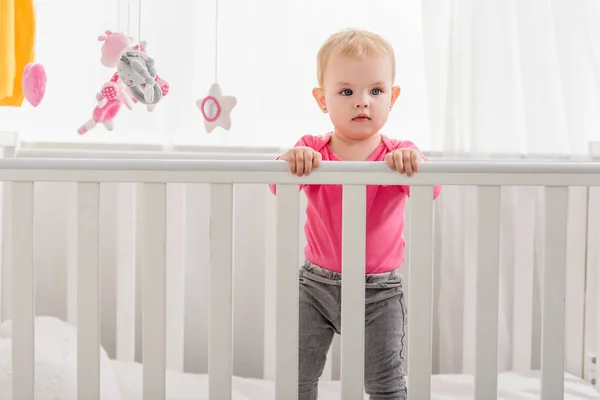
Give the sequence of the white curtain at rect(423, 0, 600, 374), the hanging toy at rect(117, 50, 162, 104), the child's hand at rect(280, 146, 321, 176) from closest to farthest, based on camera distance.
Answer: the child's hand at rect(280, 146, 321, 176) → the hanging toy at rect(117, 50, 162, 104) → the white curtain at rect(423, 0, 600, 374)

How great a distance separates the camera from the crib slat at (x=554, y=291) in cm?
106

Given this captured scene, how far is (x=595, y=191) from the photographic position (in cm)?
159

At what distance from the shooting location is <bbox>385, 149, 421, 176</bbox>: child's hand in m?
1.02

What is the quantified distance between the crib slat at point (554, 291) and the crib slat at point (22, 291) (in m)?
0.76

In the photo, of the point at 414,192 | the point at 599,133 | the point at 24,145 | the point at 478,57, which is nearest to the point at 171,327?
the point at 24,145

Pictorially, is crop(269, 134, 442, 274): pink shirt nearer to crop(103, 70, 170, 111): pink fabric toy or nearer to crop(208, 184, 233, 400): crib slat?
crop(208, 184, 233, 400): crib slat

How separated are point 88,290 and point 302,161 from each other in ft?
1.19

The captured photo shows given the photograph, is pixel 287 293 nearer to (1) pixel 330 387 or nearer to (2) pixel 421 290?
(2) pixel 421 290

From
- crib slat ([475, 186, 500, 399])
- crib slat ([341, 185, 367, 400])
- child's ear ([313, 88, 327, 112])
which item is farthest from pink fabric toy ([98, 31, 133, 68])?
crib slat ([475, 186, 500, 399])

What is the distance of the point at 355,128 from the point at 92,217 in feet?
1.51

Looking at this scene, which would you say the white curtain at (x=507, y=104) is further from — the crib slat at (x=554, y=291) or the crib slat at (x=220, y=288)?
the crib slat at (x=220, y=288)

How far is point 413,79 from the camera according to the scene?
5.98 feet

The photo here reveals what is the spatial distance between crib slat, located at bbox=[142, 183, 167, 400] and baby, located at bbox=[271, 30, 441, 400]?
0.27m

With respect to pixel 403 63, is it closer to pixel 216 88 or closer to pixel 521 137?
pixel 521 137
